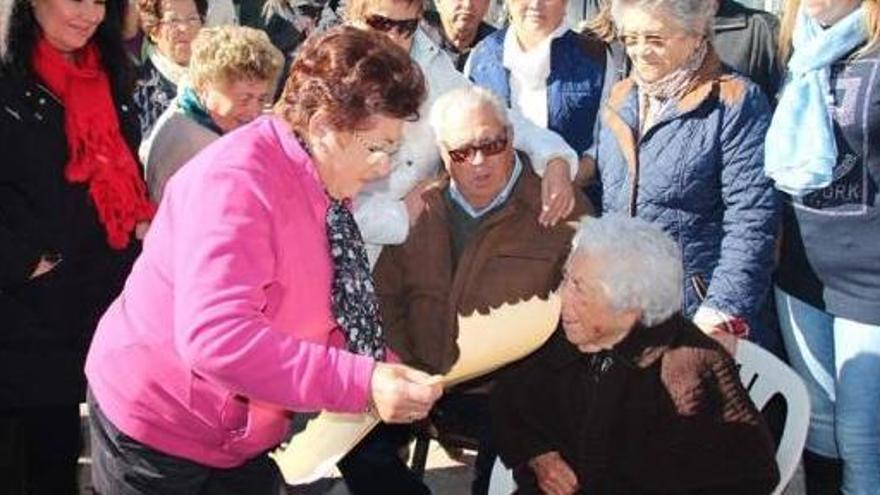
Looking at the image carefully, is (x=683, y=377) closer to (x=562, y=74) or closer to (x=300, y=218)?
(x=300, y=218)

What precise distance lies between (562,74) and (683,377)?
4.65 ft

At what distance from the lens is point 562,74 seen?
357cm

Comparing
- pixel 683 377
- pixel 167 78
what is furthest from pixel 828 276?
pixel 167 78

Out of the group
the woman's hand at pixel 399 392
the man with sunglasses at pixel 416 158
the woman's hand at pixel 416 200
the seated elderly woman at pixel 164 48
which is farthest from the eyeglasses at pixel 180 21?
the woman's hand at pixel 399 392

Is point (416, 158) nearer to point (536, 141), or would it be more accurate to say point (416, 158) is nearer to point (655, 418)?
point (536, 141)

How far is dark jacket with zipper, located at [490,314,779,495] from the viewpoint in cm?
245

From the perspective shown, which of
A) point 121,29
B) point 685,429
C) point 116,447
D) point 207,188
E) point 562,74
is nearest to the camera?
point 207,188

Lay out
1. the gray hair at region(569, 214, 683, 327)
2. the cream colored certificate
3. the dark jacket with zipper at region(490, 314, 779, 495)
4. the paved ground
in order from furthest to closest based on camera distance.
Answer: the paved ground < the gray hair at region(569, 214, 683, 327) < the dark jacket with zipper at region(490, 314, 779, 495) < the cream colored certificate

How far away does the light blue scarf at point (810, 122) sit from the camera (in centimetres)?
293

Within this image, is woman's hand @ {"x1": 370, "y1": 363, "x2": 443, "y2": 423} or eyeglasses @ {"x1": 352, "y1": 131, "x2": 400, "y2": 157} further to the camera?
eyeglasses @ {"x1": 352, "y1": 131, "x2": 400, "y2": 157}

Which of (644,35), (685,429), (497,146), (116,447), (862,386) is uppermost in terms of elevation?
(644,35)

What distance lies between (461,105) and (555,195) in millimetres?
375

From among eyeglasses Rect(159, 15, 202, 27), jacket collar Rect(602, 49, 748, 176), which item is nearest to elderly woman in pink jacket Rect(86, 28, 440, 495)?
jacket collar Rect(602, 49, 748, 176)

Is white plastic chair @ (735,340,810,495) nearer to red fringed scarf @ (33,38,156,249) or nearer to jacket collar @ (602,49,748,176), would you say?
jacket collar @ (602,49,748,176)
